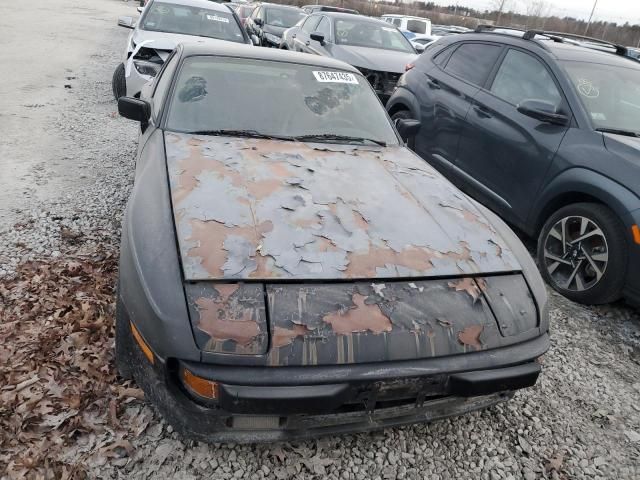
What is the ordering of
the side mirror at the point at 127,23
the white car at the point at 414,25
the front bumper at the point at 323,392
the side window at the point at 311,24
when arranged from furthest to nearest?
the white car at the point at 414,25
the side window at the point at 311,24
the side mirror at the point at 127,23
the front bumper at the point at 323,392

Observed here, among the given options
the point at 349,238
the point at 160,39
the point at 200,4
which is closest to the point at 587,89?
the point at 349,238

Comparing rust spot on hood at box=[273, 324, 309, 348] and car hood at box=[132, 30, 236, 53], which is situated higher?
car hood at box=[132, 30, 236, 53]

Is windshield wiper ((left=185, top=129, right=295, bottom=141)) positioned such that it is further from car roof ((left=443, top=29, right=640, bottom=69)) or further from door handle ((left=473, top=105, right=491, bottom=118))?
car roof ((left=443, top=29, right=640, bottom=69))

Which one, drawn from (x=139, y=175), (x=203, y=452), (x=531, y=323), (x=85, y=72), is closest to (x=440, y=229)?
(x=531, y=323)

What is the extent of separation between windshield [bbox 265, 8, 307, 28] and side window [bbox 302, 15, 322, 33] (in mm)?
3711

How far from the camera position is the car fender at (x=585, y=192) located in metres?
3.21

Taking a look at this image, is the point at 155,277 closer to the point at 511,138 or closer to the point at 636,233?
the point at 636,233

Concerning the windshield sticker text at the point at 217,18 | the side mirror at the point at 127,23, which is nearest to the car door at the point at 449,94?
the windshield sticker text at the point at 217,18

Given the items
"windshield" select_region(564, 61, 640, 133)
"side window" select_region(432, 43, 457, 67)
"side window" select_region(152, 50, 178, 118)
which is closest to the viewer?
"side window" select_region(152, 50, 178, 118)

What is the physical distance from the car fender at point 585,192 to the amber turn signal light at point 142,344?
3.09 meters

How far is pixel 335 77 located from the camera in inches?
139

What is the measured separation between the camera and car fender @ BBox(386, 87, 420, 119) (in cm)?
527

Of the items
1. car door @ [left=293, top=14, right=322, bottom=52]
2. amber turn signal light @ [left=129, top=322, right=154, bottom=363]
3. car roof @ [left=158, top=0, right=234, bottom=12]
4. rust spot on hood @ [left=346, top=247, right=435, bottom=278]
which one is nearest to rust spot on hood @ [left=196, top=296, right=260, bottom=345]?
amber turn signal light @ [left=129, top=322, right=154, bottom=363]

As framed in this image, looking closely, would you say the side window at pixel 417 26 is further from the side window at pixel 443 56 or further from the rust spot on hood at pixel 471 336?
the rust spot on hood at pixel 471 336
